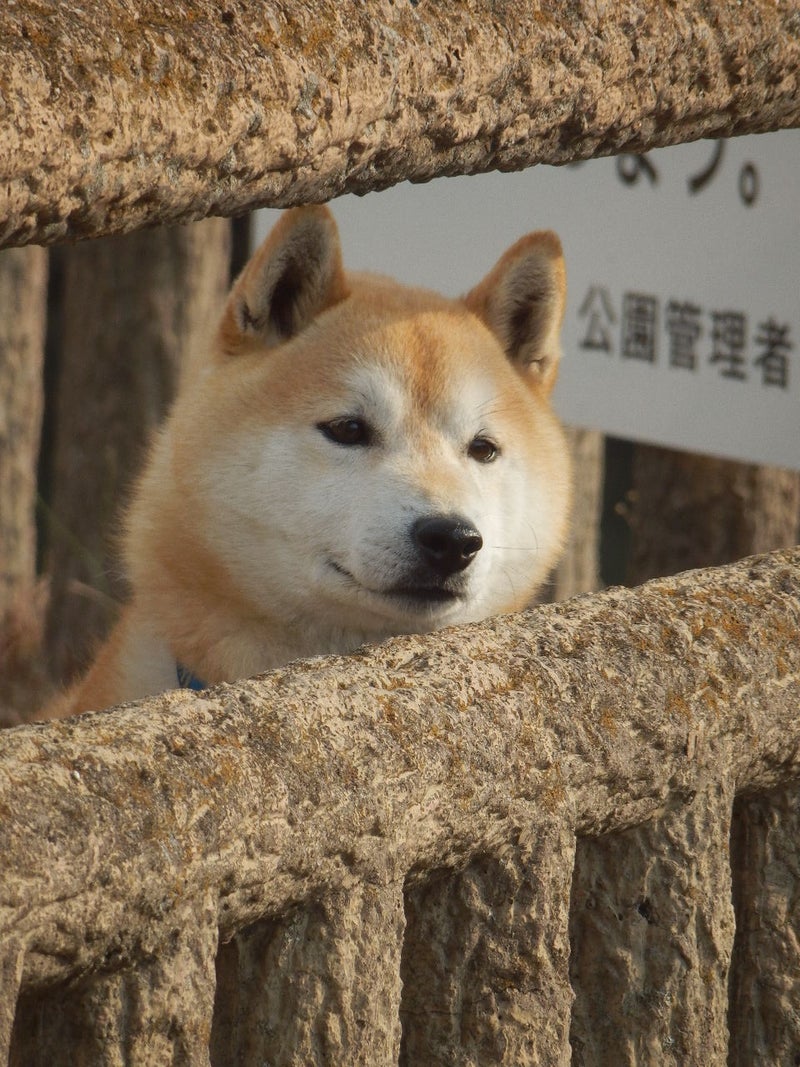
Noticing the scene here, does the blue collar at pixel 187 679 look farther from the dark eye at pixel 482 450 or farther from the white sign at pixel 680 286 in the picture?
the white sign at pixel 680 286

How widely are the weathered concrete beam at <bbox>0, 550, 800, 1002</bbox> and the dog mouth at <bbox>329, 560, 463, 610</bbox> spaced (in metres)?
0.91

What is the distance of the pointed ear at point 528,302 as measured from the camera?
11.5 ft

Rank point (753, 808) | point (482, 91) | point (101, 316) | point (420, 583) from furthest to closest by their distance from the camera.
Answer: point (101, 316), point (420, 583), point (753, 808), point (482, 91)

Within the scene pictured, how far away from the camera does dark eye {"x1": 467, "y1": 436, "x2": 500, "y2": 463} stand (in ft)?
11.2

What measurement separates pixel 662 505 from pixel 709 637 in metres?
4.59

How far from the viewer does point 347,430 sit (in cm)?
329

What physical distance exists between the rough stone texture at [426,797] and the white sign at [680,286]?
9.48 ft

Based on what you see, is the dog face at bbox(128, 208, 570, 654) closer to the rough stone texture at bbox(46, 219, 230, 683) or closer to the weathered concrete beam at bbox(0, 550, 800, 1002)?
the weathered concrete beam at bbox(0, 550, 800, 1002)

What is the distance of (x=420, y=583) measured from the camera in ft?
10.0

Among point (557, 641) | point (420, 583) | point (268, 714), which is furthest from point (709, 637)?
point (420, 583)

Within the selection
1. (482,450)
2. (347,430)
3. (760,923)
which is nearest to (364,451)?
(347,430)

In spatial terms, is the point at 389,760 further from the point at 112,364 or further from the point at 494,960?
the point at 112,364

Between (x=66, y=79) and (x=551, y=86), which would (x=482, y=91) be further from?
(x=66, y=79)

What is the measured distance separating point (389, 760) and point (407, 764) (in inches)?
0.9
